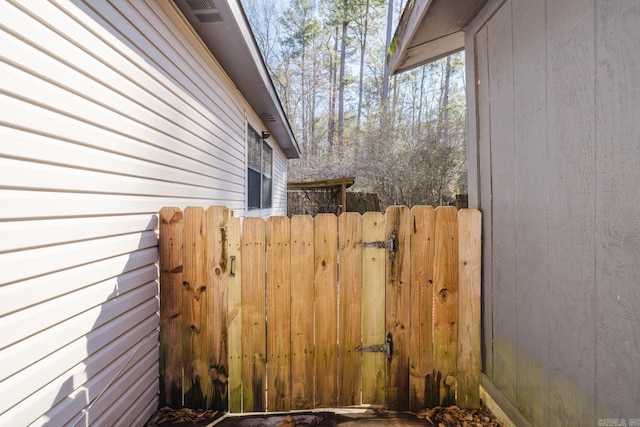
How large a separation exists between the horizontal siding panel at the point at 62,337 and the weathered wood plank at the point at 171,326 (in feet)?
0.58

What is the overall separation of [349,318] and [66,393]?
1489 millimetres

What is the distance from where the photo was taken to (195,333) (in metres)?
2.04

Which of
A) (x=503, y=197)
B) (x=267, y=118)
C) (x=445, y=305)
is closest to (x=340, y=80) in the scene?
(x=267, y=118)

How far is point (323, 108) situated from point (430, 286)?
19.1m

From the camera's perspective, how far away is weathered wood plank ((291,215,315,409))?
2.05 metres

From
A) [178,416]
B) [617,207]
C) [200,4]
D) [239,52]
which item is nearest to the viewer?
[617,207]

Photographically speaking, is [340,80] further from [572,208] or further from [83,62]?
[572,208]

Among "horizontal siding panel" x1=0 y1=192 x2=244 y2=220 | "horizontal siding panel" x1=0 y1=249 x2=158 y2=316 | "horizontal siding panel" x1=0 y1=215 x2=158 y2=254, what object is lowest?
"horizontal siding panel" x1=0 y1=249 x2=158 y2=316

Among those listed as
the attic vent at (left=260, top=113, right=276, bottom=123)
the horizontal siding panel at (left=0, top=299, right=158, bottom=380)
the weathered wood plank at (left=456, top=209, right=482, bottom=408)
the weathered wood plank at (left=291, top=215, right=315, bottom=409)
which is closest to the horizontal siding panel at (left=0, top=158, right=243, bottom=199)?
the horizontal siding panel at (left=0, top=299, right=158, bottom=380)

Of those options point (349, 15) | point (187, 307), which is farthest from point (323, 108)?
point (187, 307)

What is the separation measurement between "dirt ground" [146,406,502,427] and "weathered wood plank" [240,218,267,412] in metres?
0.13

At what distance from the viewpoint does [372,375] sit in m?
2.07

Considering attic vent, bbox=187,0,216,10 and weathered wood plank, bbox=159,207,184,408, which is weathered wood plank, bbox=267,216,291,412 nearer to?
weathered wood plank, bbox=159,207,184,408

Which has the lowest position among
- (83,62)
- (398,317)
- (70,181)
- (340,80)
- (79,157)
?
(398,317)
